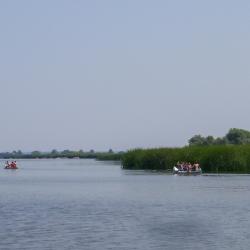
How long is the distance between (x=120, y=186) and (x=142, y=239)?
1142 inches

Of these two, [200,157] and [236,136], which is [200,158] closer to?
[200,157]

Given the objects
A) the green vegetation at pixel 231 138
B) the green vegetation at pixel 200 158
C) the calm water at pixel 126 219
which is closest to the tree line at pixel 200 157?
the green vegetation at pixel 200 158

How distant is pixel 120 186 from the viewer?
5547 cm

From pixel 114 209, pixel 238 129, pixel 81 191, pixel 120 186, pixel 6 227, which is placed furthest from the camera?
pixel 238 129

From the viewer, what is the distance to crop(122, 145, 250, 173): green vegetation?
71.9 metres

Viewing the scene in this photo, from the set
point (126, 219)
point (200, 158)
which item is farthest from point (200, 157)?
point (126, 219)

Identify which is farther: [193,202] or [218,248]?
[193,202]

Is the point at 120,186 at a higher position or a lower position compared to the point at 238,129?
lower

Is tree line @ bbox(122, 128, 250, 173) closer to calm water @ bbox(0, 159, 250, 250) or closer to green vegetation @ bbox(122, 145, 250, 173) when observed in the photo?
green vegetation @ bbox(122, 145, 250, 173)

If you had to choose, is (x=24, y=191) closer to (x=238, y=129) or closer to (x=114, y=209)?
(x=114, y=209)

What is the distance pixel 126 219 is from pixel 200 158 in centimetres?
4526

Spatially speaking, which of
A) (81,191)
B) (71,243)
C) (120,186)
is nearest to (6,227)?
(71,243)

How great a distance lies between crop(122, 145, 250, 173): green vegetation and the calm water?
70.8 feet

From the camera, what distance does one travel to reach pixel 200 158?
76750mm
